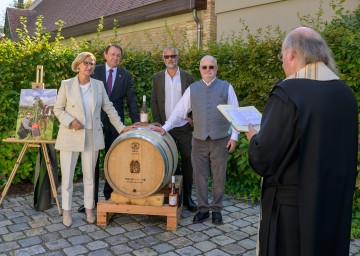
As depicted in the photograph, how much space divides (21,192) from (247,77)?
13.2 ft

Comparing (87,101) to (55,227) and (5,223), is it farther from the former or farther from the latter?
(5,223)

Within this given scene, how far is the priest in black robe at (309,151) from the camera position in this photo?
2123mm

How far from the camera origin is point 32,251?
3.92 m

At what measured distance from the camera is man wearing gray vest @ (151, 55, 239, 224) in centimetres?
451

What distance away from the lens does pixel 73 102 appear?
14.7 feet

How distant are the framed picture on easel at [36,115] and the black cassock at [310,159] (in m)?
3.49

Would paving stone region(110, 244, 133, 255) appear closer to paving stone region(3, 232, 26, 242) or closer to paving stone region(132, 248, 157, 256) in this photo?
paving stone region(132, 248, 157, 256)

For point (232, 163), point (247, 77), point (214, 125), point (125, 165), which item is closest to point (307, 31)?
point (214, 125)

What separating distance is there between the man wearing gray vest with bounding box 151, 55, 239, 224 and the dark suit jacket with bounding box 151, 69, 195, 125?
1.45 ft

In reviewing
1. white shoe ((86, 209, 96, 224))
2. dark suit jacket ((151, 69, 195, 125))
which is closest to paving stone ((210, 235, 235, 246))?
white shoe ((86, 209, 96, 224))

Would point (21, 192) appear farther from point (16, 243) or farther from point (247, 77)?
point (247, 77)

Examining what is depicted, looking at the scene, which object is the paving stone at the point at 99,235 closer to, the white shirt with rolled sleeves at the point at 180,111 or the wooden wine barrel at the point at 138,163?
the wooden wine barrel at the point at 138,163

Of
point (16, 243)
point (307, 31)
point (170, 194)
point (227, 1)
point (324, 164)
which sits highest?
point (227, 1)

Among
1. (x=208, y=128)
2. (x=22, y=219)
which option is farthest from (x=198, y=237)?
(x=22, y=219)
